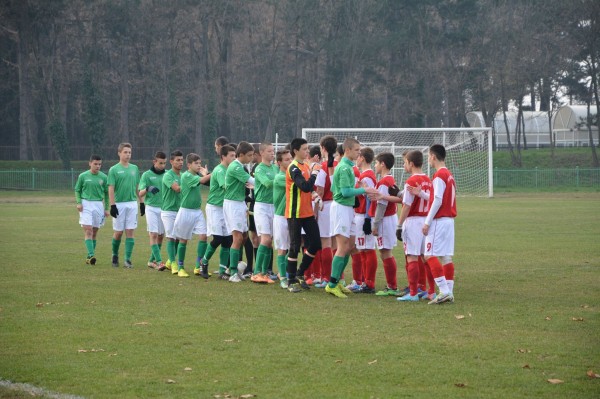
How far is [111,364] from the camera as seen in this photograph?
8188 mm

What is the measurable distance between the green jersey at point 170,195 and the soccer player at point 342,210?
4195mm

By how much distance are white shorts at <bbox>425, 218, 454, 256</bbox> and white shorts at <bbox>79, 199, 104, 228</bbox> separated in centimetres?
791

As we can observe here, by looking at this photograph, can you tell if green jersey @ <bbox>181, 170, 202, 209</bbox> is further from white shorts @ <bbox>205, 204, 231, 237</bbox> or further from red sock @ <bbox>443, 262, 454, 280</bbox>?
red sock @ <bbox>443, 262, 454, 280</bbox>

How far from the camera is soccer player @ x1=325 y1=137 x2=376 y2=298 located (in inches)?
491

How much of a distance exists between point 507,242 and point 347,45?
167ft

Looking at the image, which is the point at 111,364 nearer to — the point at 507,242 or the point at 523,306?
the point at 523,306

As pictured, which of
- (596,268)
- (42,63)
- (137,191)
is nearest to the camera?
(596,268)

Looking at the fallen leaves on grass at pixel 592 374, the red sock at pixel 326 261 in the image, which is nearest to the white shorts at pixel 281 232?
the red sock at pixel 326 261

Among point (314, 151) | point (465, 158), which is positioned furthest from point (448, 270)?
point (465, 158)

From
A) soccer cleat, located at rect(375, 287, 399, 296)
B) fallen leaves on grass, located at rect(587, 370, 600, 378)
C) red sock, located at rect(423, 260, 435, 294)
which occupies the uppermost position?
red sock, located at rect(423, 260, 435, 294)

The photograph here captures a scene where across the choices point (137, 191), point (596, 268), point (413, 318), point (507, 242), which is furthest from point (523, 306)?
point (507, 242)

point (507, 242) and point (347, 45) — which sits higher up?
point (347, 45)

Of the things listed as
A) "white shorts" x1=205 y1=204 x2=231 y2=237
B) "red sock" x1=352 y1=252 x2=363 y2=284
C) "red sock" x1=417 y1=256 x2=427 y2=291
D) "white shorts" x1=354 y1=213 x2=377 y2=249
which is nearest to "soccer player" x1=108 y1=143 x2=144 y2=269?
"white shorts" x1=205 y1=204 x2=231 y2=237

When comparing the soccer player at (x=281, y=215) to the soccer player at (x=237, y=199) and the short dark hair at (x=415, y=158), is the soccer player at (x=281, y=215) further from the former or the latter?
the short dark hair at (x=415, y=158)
